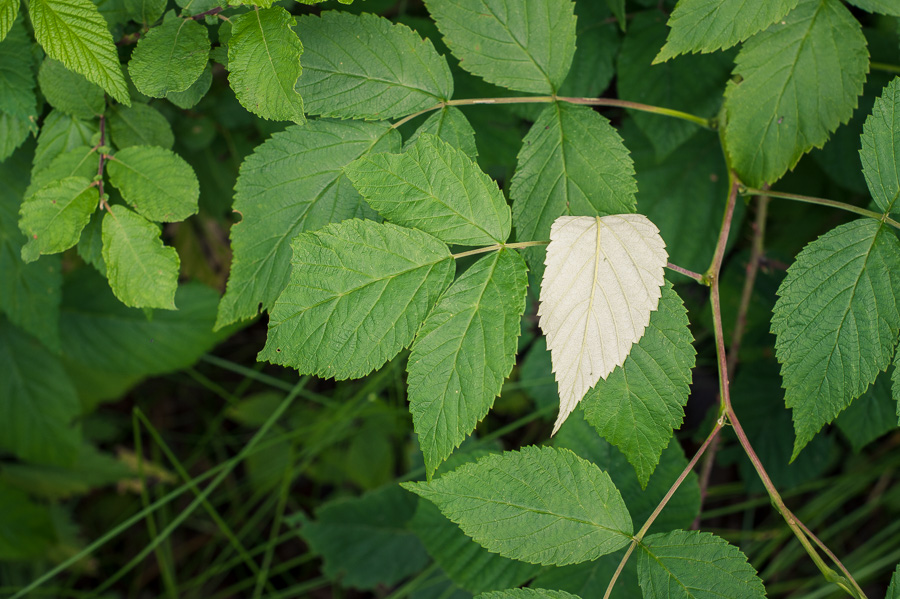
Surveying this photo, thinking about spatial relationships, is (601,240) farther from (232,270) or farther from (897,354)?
(232,270)

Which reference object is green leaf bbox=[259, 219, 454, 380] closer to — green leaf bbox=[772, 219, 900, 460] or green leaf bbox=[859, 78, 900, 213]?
green leaf bbox=[772, 219, 900, 460]

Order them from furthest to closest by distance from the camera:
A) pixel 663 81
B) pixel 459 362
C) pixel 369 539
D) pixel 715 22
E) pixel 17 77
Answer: pixel 369 539 < pixel 663 81 < pixel 17 77 < pixel 715 22 < pixel 459 362

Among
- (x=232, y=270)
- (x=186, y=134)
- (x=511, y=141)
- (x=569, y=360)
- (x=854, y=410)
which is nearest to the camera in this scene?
(x=569, y=360)

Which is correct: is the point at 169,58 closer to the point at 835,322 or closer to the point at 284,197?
the point at 284,197

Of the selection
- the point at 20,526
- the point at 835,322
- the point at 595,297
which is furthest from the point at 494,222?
the point at 20,526

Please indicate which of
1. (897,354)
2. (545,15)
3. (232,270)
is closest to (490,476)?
(232,270)

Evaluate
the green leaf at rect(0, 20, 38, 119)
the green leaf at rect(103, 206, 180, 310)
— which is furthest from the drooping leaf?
the green leaf at rect(0, 20, 38, 119)

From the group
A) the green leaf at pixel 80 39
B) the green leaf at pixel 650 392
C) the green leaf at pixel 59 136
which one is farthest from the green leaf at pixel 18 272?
the green leaf at pixel 650 392

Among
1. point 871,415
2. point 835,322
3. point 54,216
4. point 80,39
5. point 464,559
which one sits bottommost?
point 464,559
